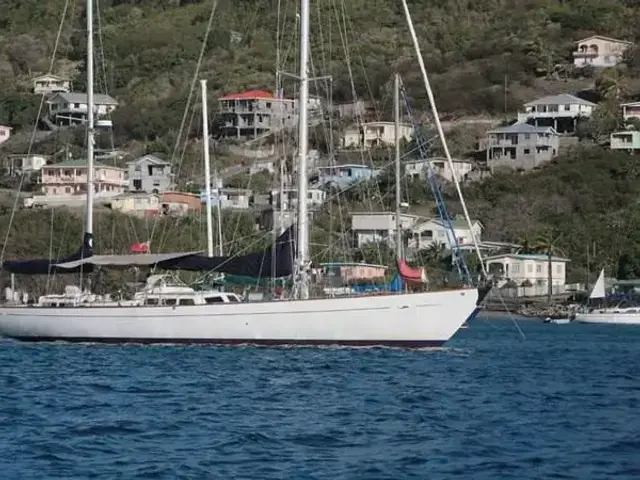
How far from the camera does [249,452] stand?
23312 mm

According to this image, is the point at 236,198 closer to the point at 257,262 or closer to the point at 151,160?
the point at 151,160

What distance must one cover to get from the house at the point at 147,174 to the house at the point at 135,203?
8.12m

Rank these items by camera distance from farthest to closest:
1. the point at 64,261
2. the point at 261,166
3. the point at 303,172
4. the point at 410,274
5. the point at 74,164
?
the point at 261,166, the point at 74,164, the point at 64,261, the point at 410,274, the point at 303,172

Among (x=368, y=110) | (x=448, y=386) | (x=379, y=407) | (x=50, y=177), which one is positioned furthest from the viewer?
(x=368, y=110)

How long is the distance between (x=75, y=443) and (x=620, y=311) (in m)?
64.9

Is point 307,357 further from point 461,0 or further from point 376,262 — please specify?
point 461,0

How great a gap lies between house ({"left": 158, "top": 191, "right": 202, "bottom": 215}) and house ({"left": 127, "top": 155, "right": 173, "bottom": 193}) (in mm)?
10816

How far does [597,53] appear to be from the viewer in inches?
5709

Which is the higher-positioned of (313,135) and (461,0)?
(461,0)

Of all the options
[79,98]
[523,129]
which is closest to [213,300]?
[523,129]

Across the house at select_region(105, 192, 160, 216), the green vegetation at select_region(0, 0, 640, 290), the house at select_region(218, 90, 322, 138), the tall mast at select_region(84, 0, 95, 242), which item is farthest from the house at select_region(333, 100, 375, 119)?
the tall mast at select_region(84, 0, 95, 242)

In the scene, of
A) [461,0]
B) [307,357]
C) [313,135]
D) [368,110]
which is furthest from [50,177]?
[307,357]

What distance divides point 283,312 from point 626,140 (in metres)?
83.0

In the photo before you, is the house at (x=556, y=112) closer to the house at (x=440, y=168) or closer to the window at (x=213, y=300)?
the house at (x=440, y=168)
